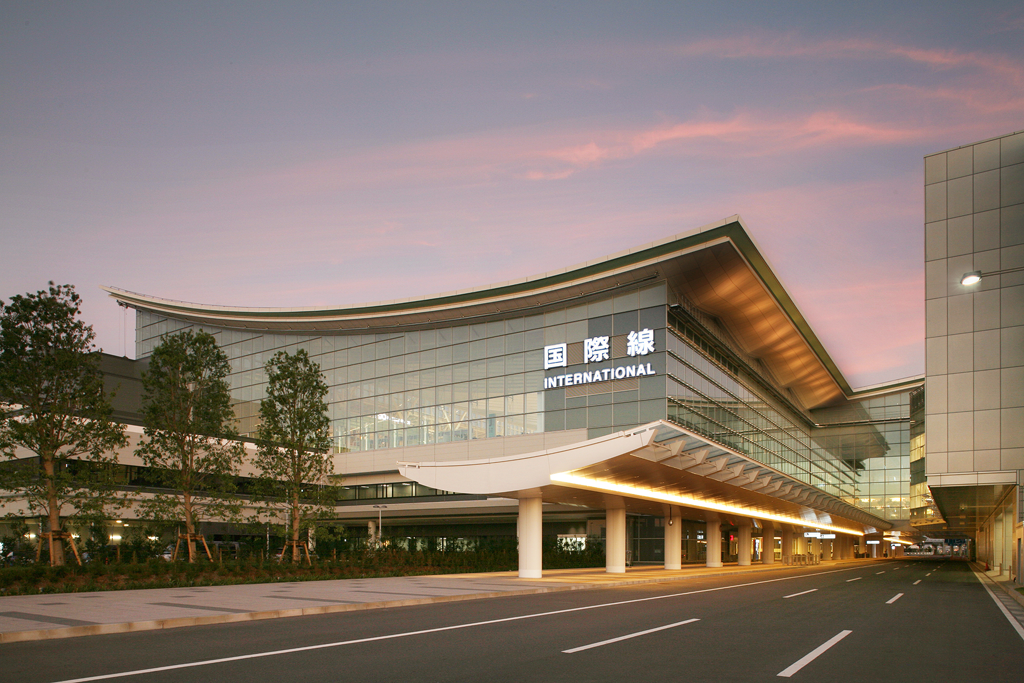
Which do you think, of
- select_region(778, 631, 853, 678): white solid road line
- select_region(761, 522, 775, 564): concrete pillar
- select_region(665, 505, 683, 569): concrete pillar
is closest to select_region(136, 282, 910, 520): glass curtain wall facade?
select_region(665, 505, 683, 569): concrete pillar

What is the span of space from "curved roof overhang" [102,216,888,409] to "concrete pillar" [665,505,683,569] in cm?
Answer: 1272

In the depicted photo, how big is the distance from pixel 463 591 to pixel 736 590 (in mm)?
9281

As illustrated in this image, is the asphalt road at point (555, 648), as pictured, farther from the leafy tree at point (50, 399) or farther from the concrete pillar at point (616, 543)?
the concrete pillar at point (616, 543)

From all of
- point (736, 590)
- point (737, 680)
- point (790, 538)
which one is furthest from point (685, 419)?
point (737, 680)

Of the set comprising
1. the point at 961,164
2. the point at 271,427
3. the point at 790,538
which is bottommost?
the point at 790,538

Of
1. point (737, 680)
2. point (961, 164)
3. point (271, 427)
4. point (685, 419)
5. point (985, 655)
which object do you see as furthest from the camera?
point (685, 419)

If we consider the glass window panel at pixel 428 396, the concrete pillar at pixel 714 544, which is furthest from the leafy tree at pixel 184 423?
the concrete pillar at pixel 714 544

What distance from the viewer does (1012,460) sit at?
32219 mm

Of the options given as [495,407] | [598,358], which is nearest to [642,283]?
[598,358]

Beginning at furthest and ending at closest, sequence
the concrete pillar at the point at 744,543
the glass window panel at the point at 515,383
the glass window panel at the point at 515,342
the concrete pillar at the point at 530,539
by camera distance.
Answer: the concrete pillar at the point at 744,543, the glass window panel at the point at 515,342, the glass window panel at the point at 515,383, the concrete pillar at the point at 530,539

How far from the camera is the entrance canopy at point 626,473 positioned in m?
26.6

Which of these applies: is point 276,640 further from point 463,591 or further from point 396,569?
point 396,569

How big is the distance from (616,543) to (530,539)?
273 inches

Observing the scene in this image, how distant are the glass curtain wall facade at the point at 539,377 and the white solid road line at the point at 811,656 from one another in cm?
2905
